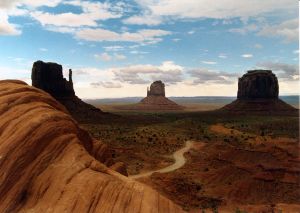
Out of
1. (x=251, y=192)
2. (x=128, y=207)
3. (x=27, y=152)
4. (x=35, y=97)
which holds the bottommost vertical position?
(x=251, y=192)

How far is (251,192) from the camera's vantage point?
42.0 m

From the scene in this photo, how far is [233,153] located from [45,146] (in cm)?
4480

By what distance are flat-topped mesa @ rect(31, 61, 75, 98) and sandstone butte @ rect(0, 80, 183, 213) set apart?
131m

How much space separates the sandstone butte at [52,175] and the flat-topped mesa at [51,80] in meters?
131

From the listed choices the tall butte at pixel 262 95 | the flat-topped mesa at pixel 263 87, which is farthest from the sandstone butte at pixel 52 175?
the flat-topped mesa at pixel 263 87

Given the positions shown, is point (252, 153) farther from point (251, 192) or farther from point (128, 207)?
point (128, 207)

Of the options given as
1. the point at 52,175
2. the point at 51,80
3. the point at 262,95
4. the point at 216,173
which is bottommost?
the point at 216,173

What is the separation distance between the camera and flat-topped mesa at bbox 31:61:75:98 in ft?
489

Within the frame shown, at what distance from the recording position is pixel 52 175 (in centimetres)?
1753

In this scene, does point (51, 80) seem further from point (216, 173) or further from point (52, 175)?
point (52, 175)

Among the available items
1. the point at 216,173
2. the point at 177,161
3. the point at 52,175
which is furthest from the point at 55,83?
the point at 52,175

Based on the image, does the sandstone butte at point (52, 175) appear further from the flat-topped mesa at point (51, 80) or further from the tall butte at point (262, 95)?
the tall butte at point (262, 95)

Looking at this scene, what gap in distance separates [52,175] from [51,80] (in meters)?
138

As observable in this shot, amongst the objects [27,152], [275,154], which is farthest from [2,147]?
[275,154]
